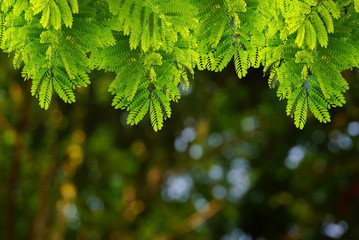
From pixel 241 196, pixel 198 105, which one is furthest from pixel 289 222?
pixel 198 105

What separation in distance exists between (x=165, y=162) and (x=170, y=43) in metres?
10.8

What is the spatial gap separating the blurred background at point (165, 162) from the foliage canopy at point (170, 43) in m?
8.84

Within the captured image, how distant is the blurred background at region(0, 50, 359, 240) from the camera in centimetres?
1183

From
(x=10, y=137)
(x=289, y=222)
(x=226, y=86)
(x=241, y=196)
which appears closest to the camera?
(x=10, y=137)

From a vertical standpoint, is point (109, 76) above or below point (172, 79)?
above

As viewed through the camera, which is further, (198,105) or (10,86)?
(198,105)

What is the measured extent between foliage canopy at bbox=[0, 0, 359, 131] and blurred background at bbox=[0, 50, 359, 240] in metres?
8.84

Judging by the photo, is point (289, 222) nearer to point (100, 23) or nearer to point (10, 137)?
point (10, 137)

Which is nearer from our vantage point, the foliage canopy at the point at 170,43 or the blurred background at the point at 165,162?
the foliage canopy at the point at 170,43

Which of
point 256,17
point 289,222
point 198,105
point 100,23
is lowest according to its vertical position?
point 289,222

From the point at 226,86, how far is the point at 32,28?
10.2 metres

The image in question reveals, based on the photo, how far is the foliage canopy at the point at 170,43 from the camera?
90.9 inches

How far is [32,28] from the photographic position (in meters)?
2.40

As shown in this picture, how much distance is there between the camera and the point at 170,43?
236cm
